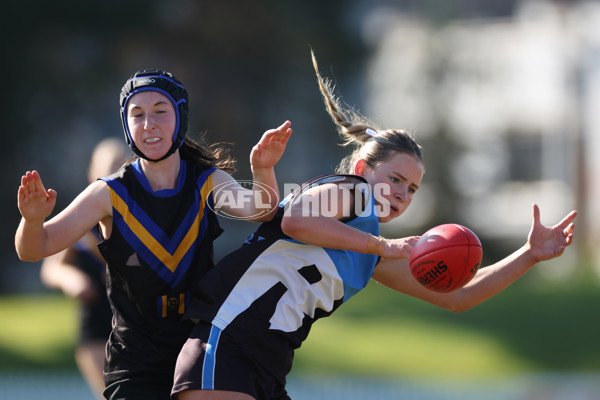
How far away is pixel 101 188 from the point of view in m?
3.58

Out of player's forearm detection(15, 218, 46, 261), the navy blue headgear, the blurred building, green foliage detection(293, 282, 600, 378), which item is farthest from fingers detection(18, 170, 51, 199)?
the blurred building

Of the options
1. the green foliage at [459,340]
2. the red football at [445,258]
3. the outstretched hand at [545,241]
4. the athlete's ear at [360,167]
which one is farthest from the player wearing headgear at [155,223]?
the green foliage at [459,340]

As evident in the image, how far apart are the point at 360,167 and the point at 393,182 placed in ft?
0.63

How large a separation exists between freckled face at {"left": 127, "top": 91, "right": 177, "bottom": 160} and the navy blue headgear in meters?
0.02

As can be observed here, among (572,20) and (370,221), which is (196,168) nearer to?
(370,221)

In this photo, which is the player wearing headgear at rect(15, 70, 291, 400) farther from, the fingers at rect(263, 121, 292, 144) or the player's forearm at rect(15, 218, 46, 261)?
the player's forearm at rect(15, 218, 46, 261)

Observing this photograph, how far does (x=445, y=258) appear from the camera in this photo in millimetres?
3703

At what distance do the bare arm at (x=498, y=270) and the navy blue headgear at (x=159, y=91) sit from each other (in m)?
1.31

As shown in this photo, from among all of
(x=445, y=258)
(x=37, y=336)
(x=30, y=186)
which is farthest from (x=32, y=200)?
(x=37, y=336)

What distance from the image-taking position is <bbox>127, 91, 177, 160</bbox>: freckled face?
3.64 m

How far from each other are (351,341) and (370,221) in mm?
9320

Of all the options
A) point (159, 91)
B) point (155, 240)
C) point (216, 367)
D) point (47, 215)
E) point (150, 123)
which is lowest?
point (216, 367)

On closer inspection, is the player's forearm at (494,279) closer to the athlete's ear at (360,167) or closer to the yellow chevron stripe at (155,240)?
the athlete's ear at (360,167)

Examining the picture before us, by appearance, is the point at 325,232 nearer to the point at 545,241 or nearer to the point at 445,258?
the point at 445,258
